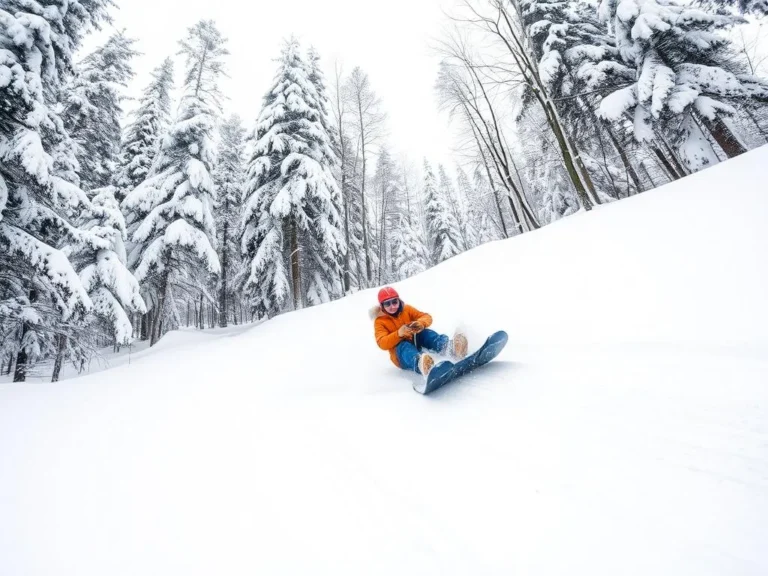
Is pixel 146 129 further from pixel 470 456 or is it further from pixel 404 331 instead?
pixel 470 456

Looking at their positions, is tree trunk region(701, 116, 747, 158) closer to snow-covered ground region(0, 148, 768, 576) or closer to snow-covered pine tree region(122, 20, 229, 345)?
snow-covered ground region(0, 148, 768, 576)

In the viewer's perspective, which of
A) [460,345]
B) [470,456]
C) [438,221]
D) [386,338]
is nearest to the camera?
[470,456]

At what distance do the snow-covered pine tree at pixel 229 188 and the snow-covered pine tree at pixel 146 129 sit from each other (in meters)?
3.58

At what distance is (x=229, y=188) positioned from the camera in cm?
2016

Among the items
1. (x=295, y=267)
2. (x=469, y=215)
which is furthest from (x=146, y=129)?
(x=469, y=215)

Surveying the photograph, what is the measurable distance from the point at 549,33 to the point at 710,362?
14.6m

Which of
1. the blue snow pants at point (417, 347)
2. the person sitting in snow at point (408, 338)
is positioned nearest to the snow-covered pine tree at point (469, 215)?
the person sitting in snow at point (408, 338)

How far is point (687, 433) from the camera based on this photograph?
1.55 metres

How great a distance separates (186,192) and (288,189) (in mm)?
4069

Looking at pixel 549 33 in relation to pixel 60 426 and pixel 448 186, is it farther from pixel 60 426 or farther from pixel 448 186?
pixel 448 186

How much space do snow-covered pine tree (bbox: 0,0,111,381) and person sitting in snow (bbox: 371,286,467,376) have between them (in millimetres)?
6225

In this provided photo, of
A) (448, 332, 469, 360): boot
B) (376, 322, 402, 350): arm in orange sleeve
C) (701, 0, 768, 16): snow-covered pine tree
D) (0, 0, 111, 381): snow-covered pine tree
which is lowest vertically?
(448, 332, 469, 360): boot

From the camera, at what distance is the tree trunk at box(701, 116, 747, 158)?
9.51m

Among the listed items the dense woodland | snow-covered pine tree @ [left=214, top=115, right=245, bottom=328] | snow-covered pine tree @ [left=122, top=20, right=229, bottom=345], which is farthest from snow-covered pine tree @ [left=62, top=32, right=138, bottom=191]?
snow-covered pine tree @ [left=214, top=115, right=245, bottom=328]
